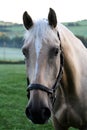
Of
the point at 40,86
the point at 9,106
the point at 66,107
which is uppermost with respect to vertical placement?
the point at 40,86

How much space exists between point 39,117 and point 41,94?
20cm

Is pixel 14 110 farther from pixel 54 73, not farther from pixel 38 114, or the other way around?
pixel 38 114

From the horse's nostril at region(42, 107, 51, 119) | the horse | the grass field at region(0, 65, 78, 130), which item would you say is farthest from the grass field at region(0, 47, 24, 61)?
the horse's nostril at region(42, 107, 51, 119)

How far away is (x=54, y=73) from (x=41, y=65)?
0.66ft

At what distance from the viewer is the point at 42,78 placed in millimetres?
3111

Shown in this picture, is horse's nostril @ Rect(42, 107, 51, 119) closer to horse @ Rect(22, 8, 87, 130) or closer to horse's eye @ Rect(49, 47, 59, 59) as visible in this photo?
horse @ Rect(22, 8, 87, 130)

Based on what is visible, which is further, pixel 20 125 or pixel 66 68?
pixel 20 125

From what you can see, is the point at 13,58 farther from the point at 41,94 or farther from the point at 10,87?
the point at 41,94

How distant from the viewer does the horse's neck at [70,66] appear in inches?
148

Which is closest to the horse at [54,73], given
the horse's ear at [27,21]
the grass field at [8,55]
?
the horse's ear at [27,21]

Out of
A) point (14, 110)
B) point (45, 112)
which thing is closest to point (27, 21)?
point (45, 112)

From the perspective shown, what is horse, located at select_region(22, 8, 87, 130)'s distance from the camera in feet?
10.1

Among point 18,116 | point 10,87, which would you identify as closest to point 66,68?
point 18,116

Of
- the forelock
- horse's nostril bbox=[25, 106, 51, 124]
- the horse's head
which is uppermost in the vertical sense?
the forelock
